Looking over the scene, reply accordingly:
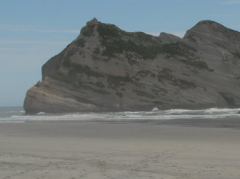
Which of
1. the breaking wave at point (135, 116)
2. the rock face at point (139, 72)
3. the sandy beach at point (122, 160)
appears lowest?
the sandy beach at point (122, 160)

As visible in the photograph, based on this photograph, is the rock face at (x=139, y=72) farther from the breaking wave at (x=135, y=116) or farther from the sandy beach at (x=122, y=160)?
the sandy beach at (x=122, y=160)

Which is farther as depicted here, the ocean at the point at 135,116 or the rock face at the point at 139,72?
the rock face at the point at 139,72

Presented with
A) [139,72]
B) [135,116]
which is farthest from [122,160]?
[139,72]

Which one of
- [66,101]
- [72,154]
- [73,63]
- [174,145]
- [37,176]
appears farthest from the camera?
[73,63]

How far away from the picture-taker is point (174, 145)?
18.1 m

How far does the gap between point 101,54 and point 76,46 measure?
3350mm

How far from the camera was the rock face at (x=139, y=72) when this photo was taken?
5912cm

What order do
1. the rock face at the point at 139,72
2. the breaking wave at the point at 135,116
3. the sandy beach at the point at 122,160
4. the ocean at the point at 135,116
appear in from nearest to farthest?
the sandy beach at the point at 122,160
the ocean at the point at 135,116
the breaking wave at the point at 135,116
the rock face at the point at 139,72

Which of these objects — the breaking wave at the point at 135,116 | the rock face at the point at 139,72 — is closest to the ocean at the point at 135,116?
the breaking wave at the point at 135,116

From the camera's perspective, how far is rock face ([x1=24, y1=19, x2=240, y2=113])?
5912 centimetres

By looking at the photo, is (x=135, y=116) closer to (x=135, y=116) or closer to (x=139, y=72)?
(x=135, y=116)

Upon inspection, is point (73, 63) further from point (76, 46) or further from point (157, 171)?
point (157, 171)

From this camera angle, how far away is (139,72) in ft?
207

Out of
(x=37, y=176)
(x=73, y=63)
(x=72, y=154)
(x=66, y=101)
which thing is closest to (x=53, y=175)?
(x=37, y=176)
